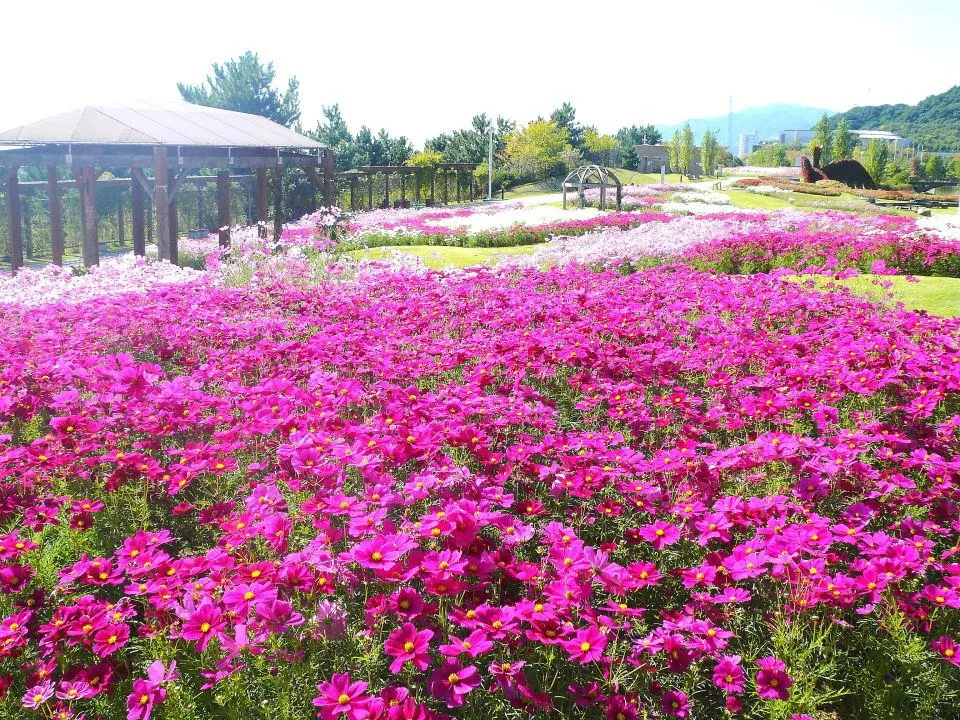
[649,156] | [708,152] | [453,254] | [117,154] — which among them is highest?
[708,152]

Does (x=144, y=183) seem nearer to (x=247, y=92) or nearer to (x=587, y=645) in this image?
(x=587, y=645)

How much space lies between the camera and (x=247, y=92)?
38.1 metres

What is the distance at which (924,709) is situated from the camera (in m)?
2.79

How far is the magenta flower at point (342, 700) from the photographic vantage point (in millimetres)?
2158

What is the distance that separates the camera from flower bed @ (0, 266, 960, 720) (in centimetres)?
255

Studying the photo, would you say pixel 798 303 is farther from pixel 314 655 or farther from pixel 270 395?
pixel 314 655

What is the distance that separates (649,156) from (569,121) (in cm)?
1026

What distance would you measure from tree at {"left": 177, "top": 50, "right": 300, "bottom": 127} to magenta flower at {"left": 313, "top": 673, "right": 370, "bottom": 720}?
131 ft

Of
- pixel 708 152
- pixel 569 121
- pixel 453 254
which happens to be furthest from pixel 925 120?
pixel 453 254

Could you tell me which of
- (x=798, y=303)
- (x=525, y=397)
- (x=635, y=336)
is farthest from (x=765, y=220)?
(x=525, y=397)

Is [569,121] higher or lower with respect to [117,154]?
higher

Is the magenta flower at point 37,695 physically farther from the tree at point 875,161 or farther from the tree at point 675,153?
the tree at point 675,153

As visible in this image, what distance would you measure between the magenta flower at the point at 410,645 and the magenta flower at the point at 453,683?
0.06 meters

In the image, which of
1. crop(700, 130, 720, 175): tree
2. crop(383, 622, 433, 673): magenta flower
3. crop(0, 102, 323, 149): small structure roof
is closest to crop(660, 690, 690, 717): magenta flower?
crop(383, 622, 433, 673): magenta flower
